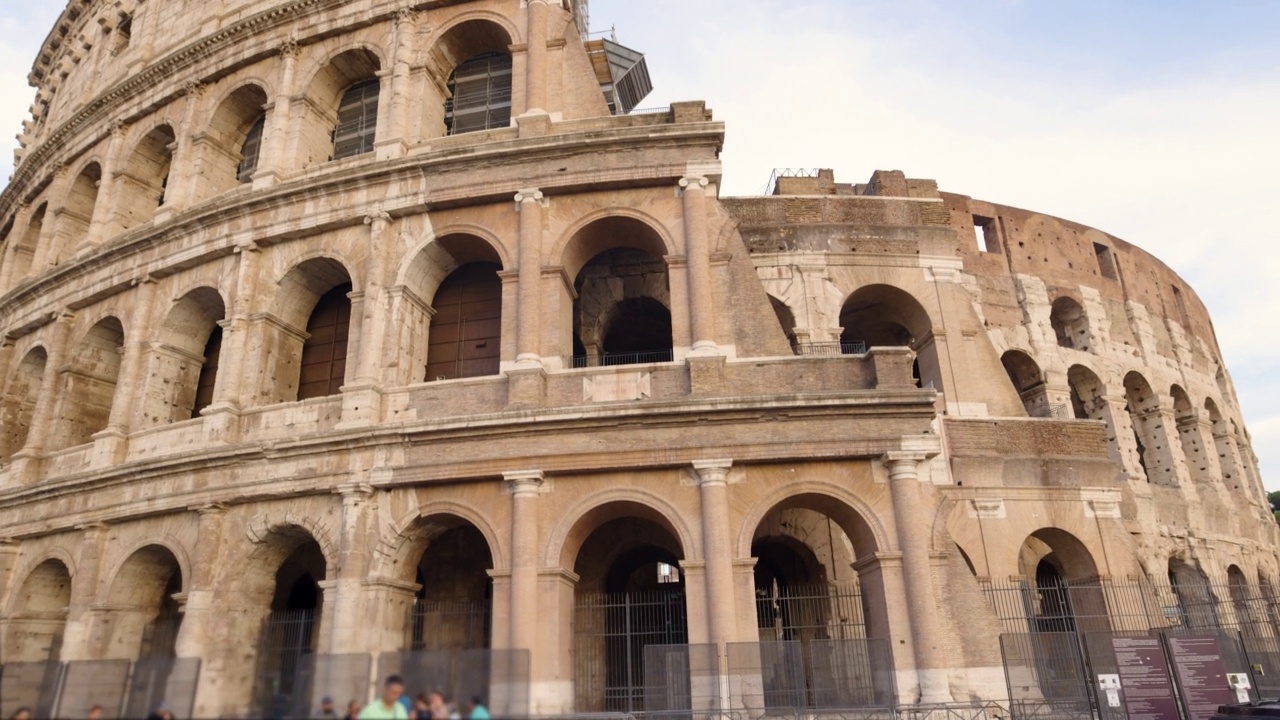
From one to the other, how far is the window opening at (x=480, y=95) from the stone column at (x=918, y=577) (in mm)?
8993

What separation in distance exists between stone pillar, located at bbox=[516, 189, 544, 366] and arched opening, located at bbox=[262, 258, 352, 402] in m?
3.37

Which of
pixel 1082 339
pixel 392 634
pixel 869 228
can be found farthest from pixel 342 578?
pixel 1082 339

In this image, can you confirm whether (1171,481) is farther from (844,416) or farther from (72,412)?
(72,412)

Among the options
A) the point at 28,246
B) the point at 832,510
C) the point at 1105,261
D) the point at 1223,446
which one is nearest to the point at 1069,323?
the point at 1105,261

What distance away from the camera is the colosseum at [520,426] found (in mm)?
9852

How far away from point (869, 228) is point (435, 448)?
8.79m

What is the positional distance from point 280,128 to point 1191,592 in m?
20.3

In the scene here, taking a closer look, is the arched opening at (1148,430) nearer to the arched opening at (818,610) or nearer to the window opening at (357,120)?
the arched opening at (818,610)

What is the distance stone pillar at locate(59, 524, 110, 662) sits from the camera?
12.0 metres

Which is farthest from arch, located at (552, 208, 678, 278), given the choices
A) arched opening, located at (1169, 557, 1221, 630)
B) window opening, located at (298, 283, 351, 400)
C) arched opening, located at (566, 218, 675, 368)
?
arched opening, located at (1169, 557, 1221, 630)

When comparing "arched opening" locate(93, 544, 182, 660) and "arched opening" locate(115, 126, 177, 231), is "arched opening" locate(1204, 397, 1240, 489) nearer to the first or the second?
"arched opening" locate(93, 544, 182, 660)

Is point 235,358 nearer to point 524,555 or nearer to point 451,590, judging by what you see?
point 451,590

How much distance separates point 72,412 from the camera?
48.6ft

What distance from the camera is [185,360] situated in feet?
46.4
